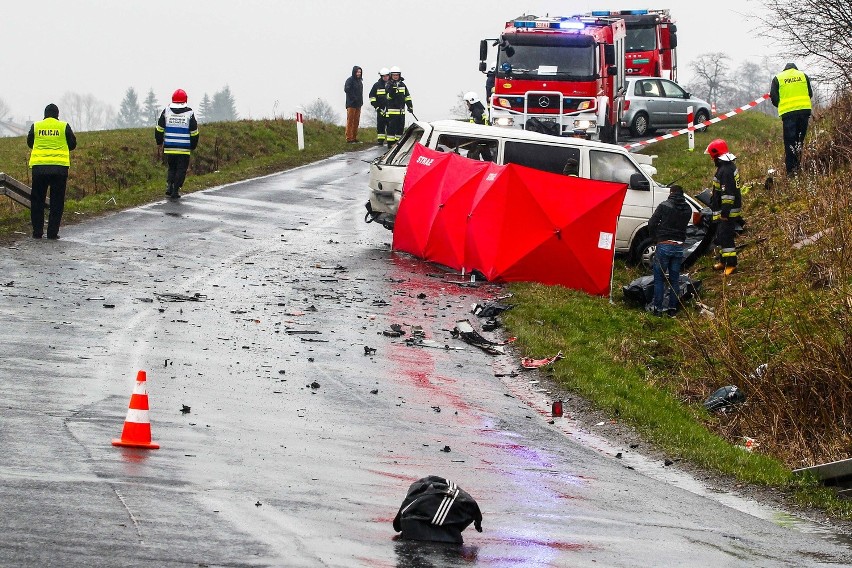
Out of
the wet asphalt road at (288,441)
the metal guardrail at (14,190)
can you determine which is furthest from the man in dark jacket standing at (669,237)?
the metal guardrail at (14,190)

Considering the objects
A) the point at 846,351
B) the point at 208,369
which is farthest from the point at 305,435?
the point at 846,351

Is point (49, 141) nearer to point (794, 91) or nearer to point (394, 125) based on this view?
point (794, 91)

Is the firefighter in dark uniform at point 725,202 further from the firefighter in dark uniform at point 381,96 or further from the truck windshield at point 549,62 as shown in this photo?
the firefighter in dark uniform at point 381,96

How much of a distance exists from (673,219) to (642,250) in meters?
2.94

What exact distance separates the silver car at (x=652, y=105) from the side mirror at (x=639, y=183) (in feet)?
54.3

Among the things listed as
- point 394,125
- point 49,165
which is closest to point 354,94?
point 394,125

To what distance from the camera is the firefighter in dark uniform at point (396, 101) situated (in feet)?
107

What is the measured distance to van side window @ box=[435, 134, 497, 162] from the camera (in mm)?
19422

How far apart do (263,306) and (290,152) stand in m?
21.9

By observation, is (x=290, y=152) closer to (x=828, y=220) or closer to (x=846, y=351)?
(x=828, y=220)

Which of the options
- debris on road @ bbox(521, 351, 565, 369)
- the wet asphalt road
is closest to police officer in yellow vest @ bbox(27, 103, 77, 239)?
the wet asphalt road

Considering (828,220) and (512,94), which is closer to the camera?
(828,220)

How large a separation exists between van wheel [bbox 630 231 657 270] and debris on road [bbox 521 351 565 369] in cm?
614

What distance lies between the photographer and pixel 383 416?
34.2 feet
